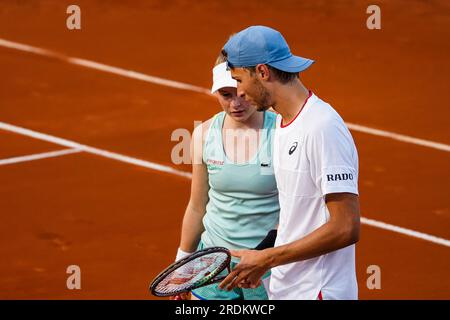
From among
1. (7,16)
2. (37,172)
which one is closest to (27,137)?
(37,172)

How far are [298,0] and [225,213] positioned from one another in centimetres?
1284

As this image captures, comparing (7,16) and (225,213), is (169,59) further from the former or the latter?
(225,213)

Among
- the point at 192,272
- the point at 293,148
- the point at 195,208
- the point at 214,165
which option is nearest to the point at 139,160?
the point at 195,208

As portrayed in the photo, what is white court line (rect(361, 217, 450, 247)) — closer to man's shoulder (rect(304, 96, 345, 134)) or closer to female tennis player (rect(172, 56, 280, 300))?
female tennis player (rect(172, 56, 280, 300))

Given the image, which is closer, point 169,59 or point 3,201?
point 3,201

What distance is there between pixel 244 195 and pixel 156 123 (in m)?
7.30

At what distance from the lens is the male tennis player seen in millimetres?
5629

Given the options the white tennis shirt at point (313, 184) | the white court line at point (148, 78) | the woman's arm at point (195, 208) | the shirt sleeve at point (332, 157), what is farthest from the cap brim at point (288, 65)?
the white court line at point (148, 78)

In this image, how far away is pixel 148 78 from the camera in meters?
15.8

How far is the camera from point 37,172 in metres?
12.5

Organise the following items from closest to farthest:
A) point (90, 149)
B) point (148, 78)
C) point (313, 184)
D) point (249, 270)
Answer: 1. point (313, 184)
2. point (249, 270)
3. point (90, 149)
4. point (148, 78)

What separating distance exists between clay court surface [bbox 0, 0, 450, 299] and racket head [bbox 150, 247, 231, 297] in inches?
135

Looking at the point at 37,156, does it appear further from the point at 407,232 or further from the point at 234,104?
the point at 234,104

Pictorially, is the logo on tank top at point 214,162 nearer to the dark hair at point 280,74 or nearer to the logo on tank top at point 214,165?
the logo on tank top at point 214,165
